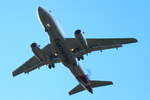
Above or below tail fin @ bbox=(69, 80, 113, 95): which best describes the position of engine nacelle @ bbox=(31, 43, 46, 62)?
above

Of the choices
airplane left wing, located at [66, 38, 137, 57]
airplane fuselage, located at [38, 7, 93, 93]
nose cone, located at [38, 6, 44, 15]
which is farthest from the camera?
airplane left wing, located at [66, 38, 137, 57]

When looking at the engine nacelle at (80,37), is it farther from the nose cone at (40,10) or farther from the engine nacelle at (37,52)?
the engine nacelle at (37,52)

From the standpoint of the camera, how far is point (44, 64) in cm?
7462

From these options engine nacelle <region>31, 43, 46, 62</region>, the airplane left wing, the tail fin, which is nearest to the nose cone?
engine nacelle <region>31, 43, 46, 62</region>

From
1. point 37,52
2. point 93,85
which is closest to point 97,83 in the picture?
point 93,85

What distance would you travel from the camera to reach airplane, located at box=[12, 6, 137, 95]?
6619 cm

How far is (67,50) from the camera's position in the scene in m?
67.1

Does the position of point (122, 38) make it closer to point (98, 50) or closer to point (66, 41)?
point (98, 50)

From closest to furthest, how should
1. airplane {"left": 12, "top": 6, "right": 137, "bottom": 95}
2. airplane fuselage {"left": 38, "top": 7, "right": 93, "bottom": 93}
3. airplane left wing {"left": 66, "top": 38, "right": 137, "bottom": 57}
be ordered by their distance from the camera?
airplane fuselage {"left": 38, "top": 7, "right": 93, "bottom": 93} < airplane {"left": 12, "top": 6, "right": 137, "bottom": 95} < airplane left wing {"left": 66, "top": 38, "right": 137, "bottom": 57}

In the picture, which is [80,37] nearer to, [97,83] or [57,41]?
[57,41]

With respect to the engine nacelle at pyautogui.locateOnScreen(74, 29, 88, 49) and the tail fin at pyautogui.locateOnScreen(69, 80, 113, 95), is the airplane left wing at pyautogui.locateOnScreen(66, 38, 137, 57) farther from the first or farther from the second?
the tail fin at pyautogui.locateOnScreen(69, 80, 113, 95)

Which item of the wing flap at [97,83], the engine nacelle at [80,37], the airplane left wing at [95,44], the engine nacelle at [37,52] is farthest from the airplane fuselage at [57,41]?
the wing flap at [97,83]

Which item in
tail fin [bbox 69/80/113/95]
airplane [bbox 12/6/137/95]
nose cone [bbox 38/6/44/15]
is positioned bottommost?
tail fin [bbox 69/80/113/95]

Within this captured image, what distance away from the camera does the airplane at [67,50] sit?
66188 millimetres
